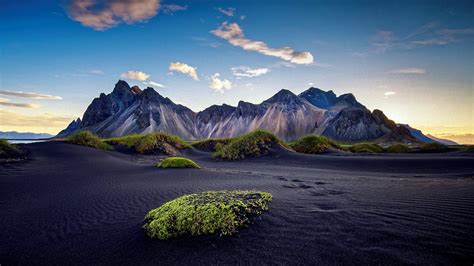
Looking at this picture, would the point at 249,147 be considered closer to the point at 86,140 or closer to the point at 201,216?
the point at 86,140

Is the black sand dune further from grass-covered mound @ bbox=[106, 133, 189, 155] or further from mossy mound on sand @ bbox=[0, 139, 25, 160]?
grass-covered mound @ bbox=[106, 133, 189, 155]

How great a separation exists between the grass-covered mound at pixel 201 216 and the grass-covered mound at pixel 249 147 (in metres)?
17.3

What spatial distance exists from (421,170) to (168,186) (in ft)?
42.8

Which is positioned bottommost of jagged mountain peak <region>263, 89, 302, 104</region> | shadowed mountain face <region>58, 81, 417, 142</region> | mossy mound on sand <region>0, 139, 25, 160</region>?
mossy mound on sand <region>0, 139, 25, 160</region>

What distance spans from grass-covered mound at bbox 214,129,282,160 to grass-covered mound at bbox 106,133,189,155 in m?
6.87

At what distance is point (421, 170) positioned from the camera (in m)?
13.1

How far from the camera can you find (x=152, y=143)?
87.1 ft

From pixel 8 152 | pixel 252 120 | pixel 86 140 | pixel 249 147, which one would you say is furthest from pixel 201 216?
pixel 252 120

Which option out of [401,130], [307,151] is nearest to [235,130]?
[401,130]

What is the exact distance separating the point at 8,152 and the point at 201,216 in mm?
18722

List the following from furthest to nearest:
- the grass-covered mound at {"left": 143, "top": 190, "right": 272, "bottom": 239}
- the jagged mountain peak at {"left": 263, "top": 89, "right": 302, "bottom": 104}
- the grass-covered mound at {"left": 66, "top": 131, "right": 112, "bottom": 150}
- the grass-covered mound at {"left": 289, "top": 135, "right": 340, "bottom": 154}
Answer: the jagged mountain peak at {"left": 263, "top": 89, "right": 302, "bottom": 104}, the grass-covered mound at {"left": 289, "top": 135, "right": 340, "bottom": 154}, the grass-covered mound at {"left": 66, "top": 131, "right": 112, "bottom": 150}, the grass-covered mound at {"left": 143, "top": 190, "right": 272, "bottom": 239}

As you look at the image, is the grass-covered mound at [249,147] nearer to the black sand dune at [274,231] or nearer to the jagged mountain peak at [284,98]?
the black sand dune at [274,231]

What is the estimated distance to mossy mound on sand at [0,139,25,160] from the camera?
50.8ft

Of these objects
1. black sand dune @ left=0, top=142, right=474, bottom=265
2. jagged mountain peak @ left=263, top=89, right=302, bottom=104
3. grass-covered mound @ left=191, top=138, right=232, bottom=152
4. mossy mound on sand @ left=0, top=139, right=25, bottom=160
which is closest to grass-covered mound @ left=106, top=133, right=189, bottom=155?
grass-covered mound @ left=191, top=138, right=232, bottom=152
